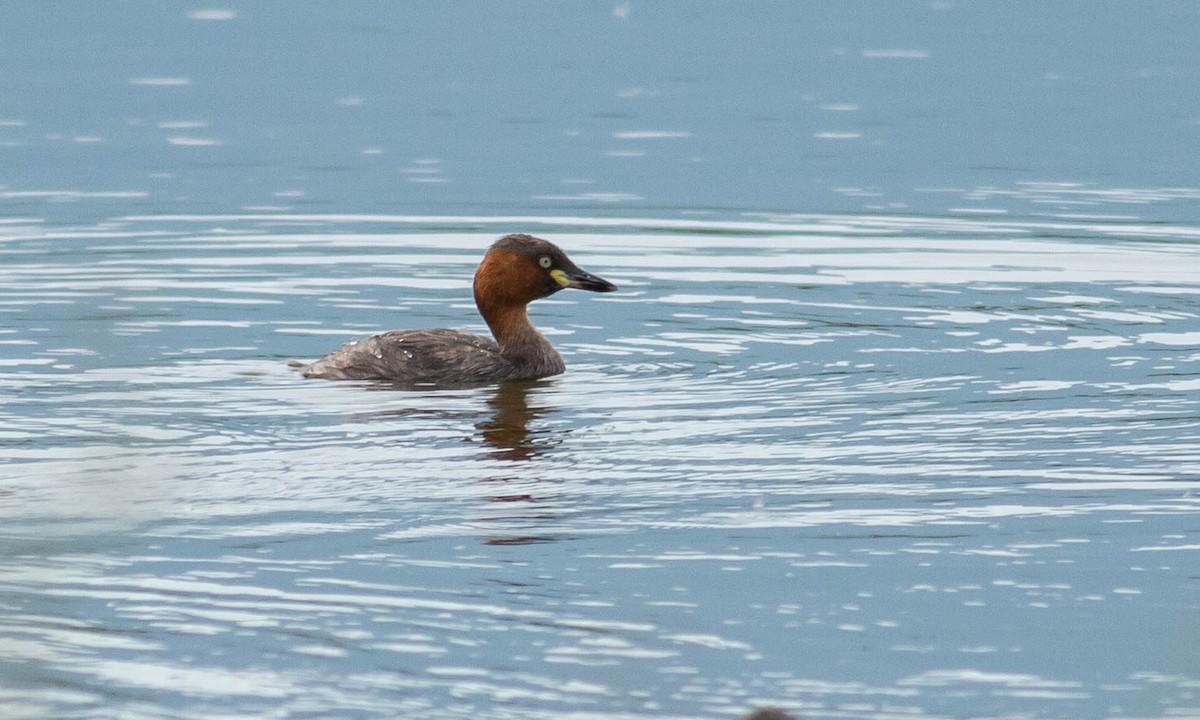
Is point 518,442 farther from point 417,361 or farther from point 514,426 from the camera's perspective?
point 417,361

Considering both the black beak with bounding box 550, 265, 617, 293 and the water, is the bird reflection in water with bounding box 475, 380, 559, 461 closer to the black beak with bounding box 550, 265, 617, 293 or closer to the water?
the water

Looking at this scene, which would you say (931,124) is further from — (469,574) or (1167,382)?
(469,574)

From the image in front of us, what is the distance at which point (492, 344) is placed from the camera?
13000 mm

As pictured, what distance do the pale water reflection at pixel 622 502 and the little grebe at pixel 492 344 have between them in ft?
0.69

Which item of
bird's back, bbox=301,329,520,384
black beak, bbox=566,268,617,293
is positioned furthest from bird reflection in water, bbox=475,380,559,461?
black beak, bbox=566,268,617,293

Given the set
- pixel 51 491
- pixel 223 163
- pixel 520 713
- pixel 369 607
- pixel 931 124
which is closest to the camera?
pixel 520 713

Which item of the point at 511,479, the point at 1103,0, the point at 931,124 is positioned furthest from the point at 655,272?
the point at 1103,0

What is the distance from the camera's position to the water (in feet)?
22.9

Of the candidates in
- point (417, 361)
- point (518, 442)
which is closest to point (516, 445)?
point (518, 442)

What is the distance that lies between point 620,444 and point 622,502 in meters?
1.24

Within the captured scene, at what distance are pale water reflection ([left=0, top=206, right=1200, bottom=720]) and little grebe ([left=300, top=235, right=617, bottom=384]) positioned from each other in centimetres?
21

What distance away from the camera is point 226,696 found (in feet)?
21.6

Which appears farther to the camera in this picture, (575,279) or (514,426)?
(575,279)

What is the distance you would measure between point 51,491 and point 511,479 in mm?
1944
